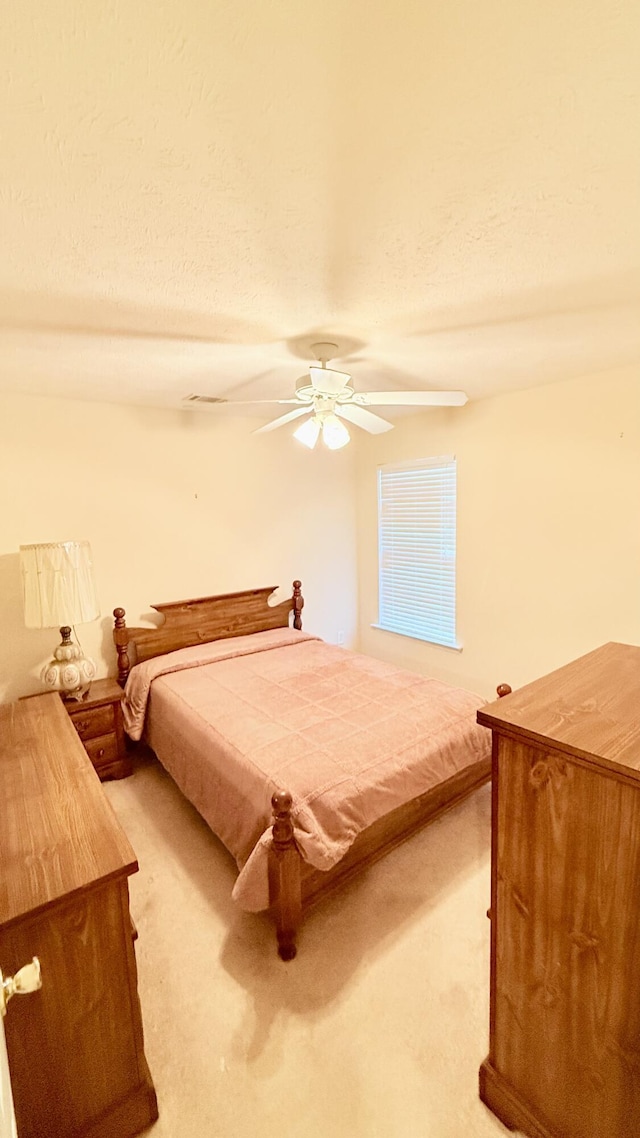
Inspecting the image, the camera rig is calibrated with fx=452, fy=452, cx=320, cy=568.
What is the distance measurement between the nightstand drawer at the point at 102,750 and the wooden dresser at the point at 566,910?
2.41 m

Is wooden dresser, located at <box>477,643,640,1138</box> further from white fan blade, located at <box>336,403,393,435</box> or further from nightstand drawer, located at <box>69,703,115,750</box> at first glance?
nightstand drawer, located at <box>69,703,115,750</box>

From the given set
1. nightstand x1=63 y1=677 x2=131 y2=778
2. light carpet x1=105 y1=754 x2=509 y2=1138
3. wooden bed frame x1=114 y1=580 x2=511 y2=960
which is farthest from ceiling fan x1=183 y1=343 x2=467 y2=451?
light carpet x1=105 y1=754 x2=509 y2=1138

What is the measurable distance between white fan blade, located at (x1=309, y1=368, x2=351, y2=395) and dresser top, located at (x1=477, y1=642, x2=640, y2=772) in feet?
4.64

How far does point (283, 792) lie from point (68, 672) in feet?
5.60

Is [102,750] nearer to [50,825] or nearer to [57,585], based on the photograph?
[57,585]

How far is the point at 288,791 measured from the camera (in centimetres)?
175

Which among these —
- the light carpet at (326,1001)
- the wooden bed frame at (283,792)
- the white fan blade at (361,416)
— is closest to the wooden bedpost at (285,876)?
the wooden bed frame at (283,792)

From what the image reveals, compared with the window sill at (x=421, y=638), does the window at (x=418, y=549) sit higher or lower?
higher

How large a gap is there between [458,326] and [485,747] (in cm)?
203

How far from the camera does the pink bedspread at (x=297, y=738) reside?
1769mm

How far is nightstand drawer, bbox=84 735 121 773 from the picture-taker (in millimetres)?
2777

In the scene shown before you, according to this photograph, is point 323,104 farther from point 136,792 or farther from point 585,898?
point 136,792

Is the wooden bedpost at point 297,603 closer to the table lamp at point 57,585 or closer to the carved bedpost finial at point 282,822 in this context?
the table lamp at point 57,585

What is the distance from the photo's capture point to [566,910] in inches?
40.2
